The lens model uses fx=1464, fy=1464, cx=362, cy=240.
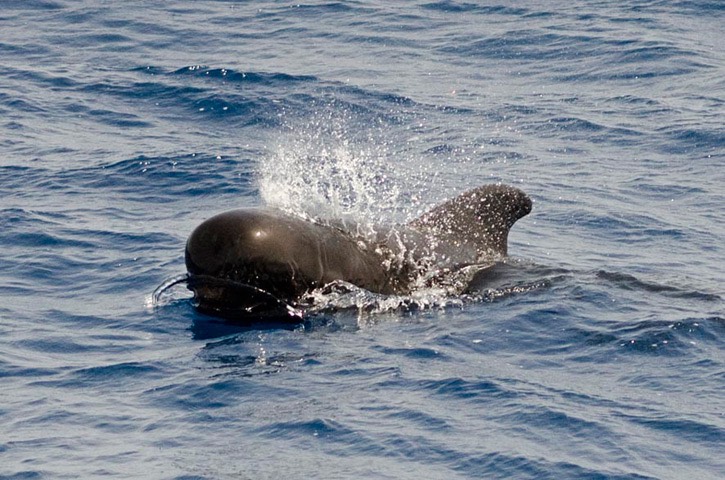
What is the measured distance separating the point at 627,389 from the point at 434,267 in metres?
3.38

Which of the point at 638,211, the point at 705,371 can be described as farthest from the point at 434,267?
the point at 638,211

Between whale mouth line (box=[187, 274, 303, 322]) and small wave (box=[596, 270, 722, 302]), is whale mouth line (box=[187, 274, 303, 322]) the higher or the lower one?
the higher one

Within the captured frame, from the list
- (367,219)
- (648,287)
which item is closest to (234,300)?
(367,219)

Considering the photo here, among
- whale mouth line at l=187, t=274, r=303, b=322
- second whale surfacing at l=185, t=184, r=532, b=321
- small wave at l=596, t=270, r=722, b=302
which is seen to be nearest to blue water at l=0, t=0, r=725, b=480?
small wave at l=596, t=270, r=722, b=302

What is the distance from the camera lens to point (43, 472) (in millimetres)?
9680

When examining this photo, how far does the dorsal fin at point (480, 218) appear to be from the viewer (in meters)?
14.9

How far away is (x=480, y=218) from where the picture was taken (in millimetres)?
14953

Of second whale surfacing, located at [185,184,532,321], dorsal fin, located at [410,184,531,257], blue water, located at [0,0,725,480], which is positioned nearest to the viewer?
blue water, located at [0,0,725,480]

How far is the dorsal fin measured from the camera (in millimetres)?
14852

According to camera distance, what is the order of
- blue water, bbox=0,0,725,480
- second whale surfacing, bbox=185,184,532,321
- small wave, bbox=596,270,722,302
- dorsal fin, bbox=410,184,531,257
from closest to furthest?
blue water, bbox=0,0,725,480, second whale surfacing, bbox=185,184,532,321, small wave, bbox=596,270,722,302, dorsal fin, bbox=410,184,531,257

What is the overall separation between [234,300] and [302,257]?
71 cm

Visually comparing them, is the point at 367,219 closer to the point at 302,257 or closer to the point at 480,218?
the point at 480,218

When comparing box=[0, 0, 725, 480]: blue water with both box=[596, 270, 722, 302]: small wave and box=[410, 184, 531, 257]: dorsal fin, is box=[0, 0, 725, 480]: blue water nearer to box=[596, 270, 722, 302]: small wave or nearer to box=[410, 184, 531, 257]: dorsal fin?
box=[596, 270, 722, 302]: small wave

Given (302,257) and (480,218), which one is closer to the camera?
(302,257)
